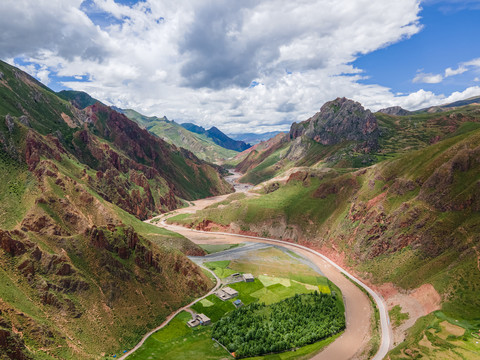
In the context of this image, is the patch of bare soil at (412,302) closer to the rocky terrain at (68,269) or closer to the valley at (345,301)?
the valley at (345,301)

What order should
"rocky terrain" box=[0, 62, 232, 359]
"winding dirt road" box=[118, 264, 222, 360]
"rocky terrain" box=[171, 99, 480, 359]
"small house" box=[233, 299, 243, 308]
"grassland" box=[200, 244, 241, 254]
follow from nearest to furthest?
1. "rocky terrain" box=[0, 62, 232, 359]
2. "winding dirt road" box=[118, 264, 222, 360]
3. "rocky terrain" box=[171, 99, 480, 359]
4. "small house" box=[233, 299, 243, 308]
5. "grassland" box=[200, 244, 241, 254]

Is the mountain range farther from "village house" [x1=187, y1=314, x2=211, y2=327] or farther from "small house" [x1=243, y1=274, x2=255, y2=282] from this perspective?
"small house" [x1=243, y1=274, x2=255, y2=282]

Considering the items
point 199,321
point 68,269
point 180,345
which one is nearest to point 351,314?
point 199,321

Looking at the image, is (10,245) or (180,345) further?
(180,345)

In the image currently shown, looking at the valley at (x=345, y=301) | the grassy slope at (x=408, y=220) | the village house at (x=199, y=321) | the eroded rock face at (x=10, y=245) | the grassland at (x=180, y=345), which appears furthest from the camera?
the grassy slope at (x=408, y=220)

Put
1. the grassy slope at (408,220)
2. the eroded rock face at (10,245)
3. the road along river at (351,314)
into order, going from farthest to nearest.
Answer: the grassy slope at (408,220), the road along river at (351,314), the eroded rock face at (10,245)

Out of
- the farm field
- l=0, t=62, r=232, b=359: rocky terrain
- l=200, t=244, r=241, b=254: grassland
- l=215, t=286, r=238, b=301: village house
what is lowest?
the farm field

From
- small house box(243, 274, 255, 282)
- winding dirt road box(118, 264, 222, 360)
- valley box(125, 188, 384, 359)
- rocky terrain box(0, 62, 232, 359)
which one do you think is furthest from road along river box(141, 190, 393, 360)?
rocky terrain box(0, 62, 232, 359)

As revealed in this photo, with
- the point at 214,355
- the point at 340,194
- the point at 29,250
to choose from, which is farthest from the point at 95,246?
the point at 340,194

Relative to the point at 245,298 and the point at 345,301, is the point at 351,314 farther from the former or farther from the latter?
the point at 245,298

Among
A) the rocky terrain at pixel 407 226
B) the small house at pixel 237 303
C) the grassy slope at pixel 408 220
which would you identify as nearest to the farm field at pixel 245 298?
the small house at pixel 237 303
